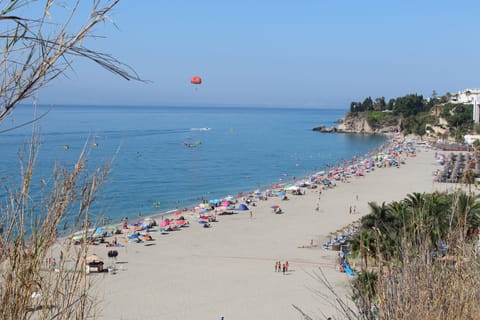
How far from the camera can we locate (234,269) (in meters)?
19.0

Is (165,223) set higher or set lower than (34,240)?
lower

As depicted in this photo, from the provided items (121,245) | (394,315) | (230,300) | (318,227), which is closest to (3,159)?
(121,245)

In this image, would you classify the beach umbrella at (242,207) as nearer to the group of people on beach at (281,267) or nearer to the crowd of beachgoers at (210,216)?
the crowd of beachgoers at (210,216)

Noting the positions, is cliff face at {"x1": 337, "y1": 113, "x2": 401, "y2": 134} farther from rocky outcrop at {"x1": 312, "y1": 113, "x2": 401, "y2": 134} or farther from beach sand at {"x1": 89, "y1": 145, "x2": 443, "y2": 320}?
beach sand at {"x1": 89, "y1": 145, "x2": 443, "y2": 320}

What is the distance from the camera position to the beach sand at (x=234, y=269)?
14.8 metres

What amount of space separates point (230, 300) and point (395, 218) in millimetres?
5781

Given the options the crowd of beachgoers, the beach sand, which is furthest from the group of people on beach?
the crowd of beachgoers

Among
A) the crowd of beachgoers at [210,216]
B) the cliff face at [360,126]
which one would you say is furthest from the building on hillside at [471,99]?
Answer: the crowd of beachgoers at [210,216]

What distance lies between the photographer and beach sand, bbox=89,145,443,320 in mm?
14805

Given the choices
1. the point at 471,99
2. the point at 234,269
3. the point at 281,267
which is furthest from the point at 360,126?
the point at 234,269

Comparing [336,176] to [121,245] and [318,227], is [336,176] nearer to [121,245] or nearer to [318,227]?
[318,227]

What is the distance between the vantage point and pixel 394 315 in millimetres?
4129

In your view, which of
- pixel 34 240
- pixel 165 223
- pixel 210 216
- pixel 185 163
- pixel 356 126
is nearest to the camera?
pixel 34 240

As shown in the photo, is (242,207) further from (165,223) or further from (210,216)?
(165,223)
